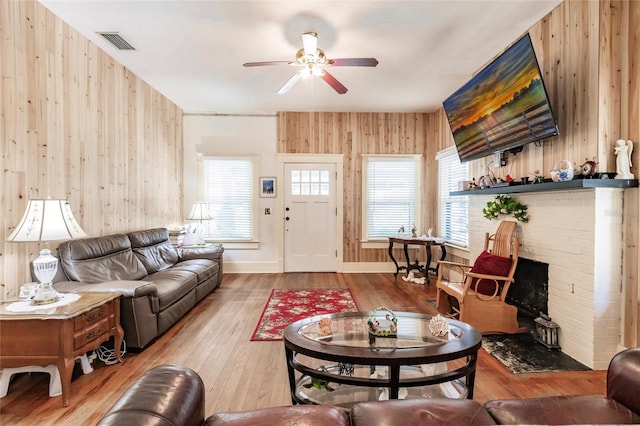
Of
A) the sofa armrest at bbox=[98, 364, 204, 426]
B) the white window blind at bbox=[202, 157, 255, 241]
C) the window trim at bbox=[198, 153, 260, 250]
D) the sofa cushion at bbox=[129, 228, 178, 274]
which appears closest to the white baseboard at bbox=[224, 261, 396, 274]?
the window trim at bbox=[198, 153, 260, 250]

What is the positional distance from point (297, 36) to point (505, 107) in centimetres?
207

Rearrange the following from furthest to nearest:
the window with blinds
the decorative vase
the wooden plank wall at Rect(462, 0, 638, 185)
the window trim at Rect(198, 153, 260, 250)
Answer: the window with blinds → the window trim at Rect(198, 153, 260, 250) → the decorative vase → the wooden plank wall at Rect(462, 0, 638, 185)

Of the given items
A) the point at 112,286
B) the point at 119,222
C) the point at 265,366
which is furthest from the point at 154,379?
the point at 119,222

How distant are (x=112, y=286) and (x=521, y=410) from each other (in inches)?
117

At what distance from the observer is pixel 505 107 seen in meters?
3.00

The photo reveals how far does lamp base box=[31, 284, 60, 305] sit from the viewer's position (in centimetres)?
222

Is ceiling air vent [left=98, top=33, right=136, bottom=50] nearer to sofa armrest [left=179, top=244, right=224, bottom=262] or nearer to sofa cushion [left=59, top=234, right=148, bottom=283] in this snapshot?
sofa cushion [left=59, top=234, right=148, bottom=283]

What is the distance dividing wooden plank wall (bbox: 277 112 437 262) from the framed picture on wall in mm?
578

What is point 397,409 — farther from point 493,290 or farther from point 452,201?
point 452,201

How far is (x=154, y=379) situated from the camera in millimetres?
1127

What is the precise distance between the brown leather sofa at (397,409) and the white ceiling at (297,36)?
2.79 metres

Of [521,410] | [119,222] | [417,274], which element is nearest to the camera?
[521,410]

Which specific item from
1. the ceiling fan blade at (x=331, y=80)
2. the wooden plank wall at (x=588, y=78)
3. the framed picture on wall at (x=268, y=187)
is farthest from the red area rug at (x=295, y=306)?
the wooden plank wall at (x=588, y=78)

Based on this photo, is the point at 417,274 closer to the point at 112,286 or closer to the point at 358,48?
the point at 358,48
